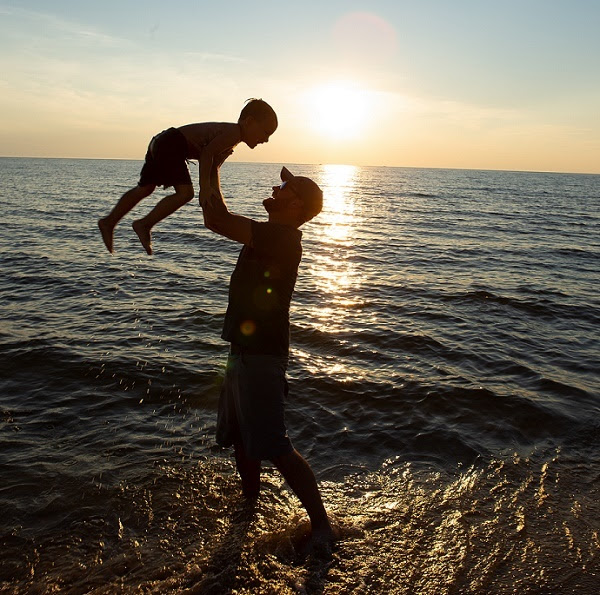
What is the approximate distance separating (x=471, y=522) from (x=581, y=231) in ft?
98.2

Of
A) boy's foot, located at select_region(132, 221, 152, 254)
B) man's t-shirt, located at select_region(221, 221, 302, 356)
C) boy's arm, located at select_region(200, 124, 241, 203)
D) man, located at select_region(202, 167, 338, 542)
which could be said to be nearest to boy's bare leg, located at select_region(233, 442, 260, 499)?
man, located at select_region(202, 167, 338, 542)

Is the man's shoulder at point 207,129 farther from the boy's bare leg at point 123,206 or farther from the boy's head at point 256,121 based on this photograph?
the boy's bare leg at point 123,206

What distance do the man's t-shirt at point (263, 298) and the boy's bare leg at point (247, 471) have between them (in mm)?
1127

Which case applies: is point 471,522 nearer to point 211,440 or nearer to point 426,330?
point 211,440

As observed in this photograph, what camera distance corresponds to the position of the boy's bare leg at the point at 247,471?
14.9 feet

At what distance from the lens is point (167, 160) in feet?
13.4

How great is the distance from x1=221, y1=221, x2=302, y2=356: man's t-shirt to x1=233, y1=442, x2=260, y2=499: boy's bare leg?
44.4 inches

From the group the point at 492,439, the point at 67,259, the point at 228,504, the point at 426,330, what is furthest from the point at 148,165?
the point at 67,259

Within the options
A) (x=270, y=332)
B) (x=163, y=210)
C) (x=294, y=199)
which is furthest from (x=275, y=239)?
(x=163, y=210)

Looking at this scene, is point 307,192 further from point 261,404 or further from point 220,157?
point 261,404

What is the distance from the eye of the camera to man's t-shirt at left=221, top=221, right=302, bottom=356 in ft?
12.4

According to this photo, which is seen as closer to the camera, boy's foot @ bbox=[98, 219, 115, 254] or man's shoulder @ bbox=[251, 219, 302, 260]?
man's shoulder @ bbox=[251, 219, 302, 260]

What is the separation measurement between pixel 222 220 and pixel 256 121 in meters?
1.01

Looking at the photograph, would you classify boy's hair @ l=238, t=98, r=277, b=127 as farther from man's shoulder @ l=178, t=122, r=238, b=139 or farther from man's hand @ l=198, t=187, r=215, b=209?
man's hand @ l=198, t=187, r=215, b=209
